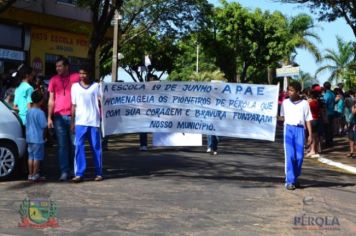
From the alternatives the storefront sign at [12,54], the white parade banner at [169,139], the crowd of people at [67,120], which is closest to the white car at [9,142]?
the crowd of people at [67,120]

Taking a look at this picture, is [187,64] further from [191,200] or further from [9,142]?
[191,200]

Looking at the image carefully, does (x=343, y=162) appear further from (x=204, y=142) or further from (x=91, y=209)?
(x=91, y=209)

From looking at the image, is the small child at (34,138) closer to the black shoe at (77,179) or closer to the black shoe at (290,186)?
the black shoe at (77,179)

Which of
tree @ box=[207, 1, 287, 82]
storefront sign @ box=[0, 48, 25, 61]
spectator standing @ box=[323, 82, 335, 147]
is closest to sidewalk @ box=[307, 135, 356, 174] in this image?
spectator standing @ box=[323, 82, 335, 147]

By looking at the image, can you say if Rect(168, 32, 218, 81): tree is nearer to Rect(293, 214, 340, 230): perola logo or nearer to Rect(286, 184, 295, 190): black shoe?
Rect(286, 184, 295, 190): black shoe

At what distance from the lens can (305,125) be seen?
9.98 m

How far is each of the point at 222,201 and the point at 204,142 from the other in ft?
30.8

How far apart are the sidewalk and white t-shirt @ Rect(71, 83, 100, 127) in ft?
19.5

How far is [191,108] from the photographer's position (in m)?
11.0

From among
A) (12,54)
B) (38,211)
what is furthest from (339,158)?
(12,54)

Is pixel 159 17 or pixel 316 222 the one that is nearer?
pixel 316 222

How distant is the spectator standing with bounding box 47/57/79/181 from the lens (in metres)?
9.87

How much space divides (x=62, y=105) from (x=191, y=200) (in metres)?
2.66

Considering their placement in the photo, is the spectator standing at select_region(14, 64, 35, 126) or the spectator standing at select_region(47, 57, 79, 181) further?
the spectator standing at select_region(14, 64, 35, 126)
